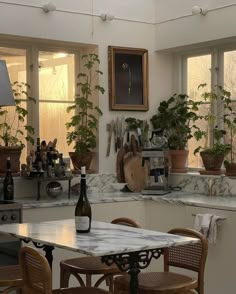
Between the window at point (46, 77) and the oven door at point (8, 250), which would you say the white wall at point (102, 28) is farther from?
the oven door at point (8, 250)

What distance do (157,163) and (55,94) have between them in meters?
1.19

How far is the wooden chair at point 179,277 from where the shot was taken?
10.5 ft

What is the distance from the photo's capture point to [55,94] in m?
5.73

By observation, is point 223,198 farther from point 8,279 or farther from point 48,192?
point 8,279

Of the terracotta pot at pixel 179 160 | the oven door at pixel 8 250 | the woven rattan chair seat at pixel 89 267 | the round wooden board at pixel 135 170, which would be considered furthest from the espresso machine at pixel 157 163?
the woven rattan chair seat at pixel 89 267

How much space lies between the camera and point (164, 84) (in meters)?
6.19

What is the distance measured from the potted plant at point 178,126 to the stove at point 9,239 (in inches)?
73.3

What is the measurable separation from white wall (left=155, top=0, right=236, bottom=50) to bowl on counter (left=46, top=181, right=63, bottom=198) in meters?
1.86

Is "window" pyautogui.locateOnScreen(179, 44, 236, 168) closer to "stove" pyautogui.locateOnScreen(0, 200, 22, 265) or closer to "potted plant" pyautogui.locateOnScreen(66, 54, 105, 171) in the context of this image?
"potted plant" pyautogui.locateOnScreen(66, 54, 105, 171)

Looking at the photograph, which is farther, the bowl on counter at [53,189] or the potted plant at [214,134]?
the potted plant at [214,134]

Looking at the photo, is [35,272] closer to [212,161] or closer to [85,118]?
[212,161]

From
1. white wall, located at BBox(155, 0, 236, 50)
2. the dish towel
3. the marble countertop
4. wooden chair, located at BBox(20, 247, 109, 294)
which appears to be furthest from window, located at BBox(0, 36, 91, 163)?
wooden chair, located at BBox(20, 247, 109, 294)

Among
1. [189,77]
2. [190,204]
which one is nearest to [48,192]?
[190,204]

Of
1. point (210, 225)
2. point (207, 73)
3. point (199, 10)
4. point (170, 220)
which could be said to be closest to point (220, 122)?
point (207, 73)
